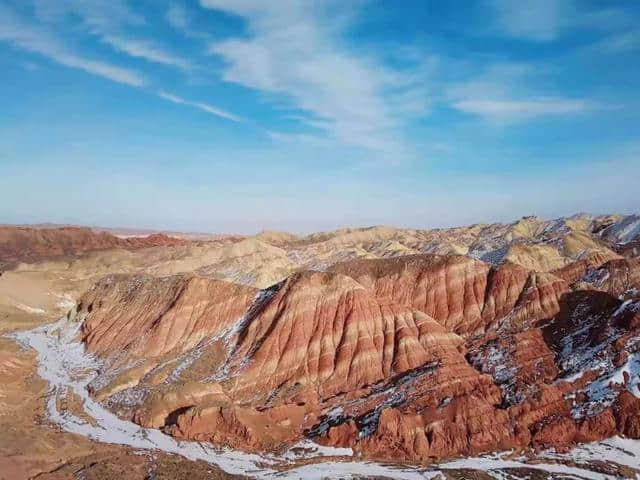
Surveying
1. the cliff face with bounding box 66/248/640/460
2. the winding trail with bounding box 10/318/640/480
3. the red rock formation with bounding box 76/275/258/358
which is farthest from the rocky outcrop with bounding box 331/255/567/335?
the winding trail with bounding box 10/318/640/480

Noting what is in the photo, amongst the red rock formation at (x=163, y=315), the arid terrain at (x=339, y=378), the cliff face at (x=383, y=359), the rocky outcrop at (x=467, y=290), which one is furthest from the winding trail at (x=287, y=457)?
the rocky outcrop at (x=467, y=290)

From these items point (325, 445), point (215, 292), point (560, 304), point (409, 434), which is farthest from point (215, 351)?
point (560, 304)

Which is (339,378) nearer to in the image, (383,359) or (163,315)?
(383,359)

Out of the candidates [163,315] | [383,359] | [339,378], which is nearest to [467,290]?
[383,359]

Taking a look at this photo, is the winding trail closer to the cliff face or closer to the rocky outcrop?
the cliff face

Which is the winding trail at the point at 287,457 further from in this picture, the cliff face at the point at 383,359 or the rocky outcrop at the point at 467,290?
the rocky outcrop at the point at 467,290
